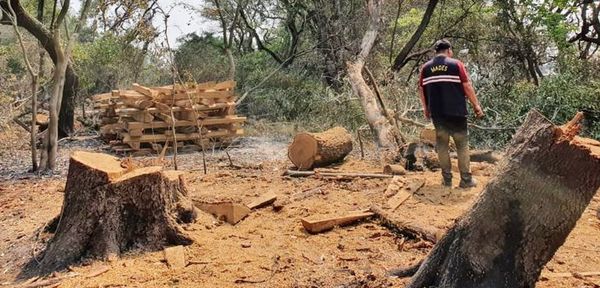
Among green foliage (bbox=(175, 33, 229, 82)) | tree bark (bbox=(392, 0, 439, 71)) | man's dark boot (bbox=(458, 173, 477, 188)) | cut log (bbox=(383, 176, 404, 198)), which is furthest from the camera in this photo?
green foliage (bbox=(175, 33, 229, 82))

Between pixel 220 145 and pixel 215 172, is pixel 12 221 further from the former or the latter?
pixel 220 145

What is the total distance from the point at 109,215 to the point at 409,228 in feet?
8.42

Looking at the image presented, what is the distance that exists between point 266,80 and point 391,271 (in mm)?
13115

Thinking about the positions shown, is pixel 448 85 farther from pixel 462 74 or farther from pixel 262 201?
pixel 262 201

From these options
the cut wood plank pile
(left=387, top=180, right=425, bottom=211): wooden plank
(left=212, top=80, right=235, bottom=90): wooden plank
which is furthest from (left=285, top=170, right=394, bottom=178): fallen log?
(left=212, top=80, right=235, bottom=90): wooden plank

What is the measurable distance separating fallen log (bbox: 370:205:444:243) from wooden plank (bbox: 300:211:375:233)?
215 millimetres

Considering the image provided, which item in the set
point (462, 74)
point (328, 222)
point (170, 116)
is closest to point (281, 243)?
point (328, 222)

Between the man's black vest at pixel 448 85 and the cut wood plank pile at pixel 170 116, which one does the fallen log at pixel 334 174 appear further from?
the cut wood plank pile at pixel 170 116

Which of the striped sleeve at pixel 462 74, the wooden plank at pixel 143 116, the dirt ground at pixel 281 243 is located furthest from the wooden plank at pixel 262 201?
the wooden plank at pixel 143 116

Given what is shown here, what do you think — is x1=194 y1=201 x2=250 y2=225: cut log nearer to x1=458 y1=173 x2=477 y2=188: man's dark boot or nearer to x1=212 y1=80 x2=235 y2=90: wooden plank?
x1=458 y1=173 x2=477 y2=188: man's dark boot

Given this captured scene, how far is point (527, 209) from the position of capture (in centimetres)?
265

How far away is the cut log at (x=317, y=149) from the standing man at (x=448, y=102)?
5.87 ft

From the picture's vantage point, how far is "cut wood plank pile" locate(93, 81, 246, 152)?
1077 centimetres

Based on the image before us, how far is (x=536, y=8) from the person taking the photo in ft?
45.3
